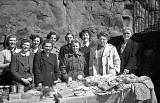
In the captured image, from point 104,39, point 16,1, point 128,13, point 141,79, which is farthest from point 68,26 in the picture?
point 141,79

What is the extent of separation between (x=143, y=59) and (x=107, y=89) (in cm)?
228

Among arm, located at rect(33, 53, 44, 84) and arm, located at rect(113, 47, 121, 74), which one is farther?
arm, located at rect(113, 47, 121, 74)

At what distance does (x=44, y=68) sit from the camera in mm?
4195

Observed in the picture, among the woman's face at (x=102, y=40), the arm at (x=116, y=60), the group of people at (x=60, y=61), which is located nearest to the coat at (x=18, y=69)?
the group of people at (x=60, y=61)

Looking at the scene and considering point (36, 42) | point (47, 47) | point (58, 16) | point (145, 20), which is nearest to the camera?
point (47, 47)

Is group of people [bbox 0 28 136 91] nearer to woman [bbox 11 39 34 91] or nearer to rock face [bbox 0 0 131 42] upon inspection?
woman [bbox 11 39 34 91]

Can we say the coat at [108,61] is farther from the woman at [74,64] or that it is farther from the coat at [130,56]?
the coat at [130,56]

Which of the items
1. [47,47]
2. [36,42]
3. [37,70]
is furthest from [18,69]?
[36,42]

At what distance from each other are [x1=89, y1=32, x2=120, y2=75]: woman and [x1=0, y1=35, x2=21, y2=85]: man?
1554 millimetres

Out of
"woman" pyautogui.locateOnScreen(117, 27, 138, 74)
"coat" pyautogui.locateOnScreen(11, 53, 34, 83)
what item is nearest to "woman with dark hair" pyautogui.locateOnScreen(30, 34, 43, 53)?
"coat" pyautogui.locateOnScreen(11, 53, 34, 83)

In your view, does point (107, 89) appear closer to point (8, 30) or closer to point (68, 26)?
point (8, 30)

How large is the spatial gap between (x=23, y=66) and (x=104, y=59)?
5.08 ft

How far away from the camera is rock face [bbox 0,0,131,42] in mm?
8039

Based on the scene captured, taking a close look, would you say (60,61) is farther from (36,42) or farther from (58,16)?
(58,16)
